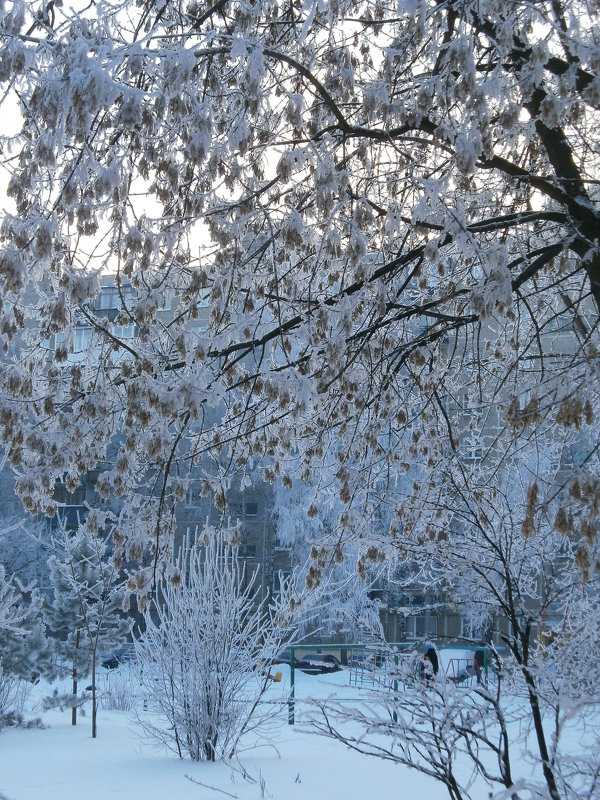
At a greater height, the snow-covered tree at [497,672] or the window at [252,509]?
the window at [252,509]

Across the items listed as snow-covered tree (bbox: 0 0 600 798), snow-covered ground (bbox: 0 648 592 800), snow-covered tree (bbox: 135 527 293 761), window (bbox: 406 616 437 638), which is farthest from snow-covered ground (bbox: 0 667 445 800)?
window (bbox: 406 616 437 638)

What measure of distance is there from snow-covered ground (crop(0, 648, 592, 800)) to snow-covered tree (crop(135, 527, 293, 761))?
1.12 ft

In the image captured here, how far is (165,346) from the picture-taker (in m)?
6.12

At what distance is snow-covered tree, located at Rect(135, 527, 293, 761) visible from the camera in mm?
11648

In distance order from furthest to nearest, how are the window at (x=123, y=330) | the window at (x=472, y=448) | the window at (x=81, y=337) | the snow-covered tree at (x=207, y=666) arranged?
the window at (x=81, y=337)
the snow-covered tree at (x=207, y=666)
the window at (x=472, y=448)
the window at (x=123, y=330)

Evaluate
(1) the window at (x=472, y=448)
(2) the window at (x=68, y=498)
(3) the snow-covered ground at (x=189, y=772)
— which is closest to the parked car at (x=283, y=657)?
(3) the snow-covered ground at (x=189, y=772)

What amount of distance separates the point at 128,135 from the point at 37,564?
29306mm

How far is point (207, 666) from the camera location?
11.7 metres

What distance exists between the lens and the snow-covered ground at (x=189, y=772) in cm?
952

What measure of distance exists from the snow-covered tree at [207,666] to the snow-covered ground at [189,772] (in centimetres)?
34

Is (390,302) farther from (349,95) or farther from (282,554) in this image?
(282,554)

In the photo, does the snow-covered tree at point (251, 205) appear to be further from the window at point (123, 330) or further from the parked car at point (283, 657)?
the parked car at point (283, 657)

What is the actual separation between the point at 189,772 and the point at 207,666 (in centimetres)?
133

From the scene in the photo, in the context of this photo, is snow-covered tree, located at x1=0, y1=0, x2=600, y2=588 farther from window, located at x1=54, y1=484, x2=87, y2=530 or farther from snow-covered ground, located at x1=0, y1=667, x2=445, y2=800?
window, located at x1=54, y1=484, x2=87, y2=530
